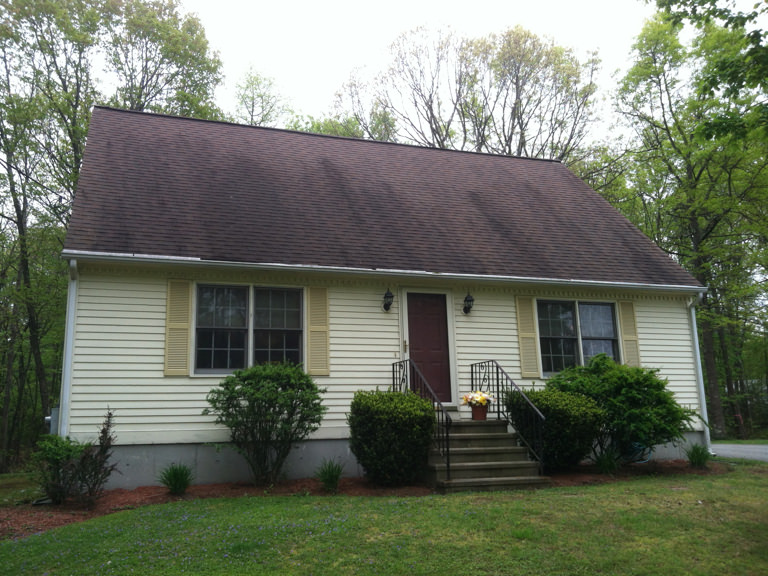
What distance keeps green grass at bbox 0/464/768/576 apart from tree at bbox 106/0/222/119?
55.5ft

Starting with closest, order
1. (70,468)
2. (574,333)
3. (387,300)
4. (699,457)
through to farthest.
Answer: (70,468) < (699,457) < (387,300) < (574,333)

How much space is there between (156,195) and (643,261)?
29.4 ft

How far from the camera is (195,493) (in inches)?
295

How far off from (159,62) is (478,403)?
57.4 ft

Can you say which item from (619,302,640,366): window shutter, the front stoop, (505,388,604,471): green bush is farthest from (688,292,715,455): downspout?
the front stoop

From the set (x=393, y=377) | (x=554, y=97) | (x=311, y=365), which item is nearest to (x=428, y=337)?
(x=393, y=377)

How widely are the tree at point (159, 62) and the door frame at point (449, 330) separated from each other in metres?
13.8

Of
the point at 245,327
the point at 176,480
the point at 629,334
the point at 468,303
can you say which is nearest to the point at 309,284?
the point at 245,327

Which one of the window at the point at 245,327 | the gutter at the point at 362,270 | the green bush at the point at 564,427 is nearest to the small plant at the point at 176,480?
the window at the point at 245,327

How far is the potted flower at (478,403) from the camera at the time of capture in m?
8.78

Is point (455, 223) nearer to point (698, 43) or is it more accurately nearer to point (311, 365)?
point (311, 365)

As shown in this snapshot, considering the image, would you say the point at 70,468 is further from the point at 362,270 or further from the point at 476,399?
the point at 476,399

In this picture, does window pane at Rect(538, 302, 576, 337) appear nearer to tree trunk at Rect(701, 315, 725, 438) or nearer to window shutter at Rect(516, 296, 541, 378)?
window shutter at Rect(516, 296, 541, 378)

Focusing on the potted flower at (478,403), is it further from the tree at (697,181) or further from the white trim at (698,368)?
the tree at (697,181)
